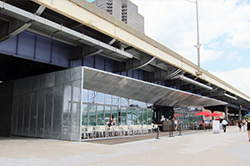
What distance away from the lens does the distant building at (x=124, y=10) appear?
509 ft

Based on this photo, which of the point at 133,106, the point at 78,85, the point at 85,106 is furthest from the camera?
the point at 133,106

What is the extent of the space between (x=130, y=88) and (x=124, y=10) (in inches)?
6015

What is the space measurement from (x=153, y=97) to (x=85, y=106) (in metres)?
9.30

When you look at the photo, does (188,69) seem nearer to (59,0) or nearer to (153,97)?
(153,97)

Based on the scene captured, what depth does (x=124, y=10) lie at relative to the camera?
6496 inches

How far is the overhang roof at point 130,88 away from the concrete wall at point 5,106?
7.92 meters

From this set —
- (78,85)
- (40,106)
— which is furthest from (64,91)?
(40,106)

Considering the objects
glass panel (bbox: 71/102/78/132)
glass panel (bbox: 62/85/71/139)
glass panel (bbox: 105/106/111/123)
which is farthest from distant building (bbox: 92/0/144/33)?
glass panel (bbox: 71/102/78/132)

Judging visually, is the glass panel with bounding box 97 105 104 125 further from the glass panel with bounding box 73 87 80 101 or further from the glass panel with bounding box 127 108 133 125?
the glass panel with bounding box 73 87 80 101

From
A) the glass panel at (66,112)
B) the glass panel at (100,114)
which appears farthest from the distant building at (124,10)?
the glass panel at (66,112)

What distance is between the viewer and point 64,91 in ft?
52.3

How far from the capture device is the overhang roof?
17203mm

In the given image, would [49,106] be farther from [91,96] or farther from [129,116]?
[129,116]

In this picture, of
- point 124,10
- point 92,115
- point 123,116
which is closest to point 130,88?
point 123,116
